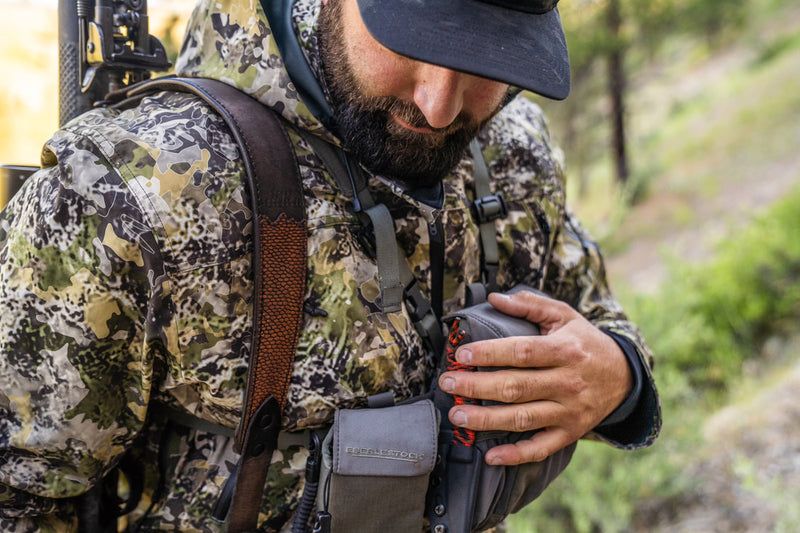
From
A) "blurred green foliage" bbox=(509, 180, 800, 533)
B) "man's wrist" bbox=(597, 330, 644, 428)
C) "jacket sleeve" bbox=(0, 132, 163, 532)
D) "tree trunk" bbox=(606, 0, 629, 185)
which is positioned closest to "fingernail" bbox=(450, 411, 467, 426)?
"man's wrist" bbox=(597, 330, 644, 428)

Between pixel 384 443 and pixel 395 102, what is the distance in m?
0.68

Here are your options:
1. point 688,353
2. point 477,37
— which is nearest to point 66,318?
point 477,37

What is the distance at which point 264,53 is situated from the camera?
4.60 ft

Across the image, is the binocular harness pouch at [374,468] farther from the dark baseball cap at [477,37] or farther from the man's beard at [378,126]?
the dark baseball cap at [477,37]

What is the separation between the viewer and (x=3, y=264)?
1209 mm

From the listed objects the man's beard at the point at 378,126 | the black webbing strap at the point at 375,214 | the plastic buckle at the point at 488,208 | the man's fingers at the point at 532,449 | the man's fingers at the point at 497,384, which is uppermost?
the man's beard at the point at 378,126

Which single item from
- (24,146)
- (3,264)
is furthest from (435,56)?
(24,146)

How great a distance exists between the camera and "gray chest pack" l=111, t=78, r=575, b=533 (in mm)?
1293

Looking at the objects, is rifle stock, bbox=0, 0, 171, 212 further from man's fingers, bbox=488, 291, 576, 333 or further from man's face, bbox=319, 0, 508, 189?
man's fingers, bbox=488, 291, 576, 333

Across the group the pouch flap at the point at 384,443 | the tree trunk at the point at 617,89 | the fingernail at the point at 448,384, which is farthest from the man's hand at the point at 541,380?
the tree trunk at the point at 617,89

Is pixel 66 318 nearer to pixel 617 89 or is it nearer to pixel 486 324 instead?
pixel 486 324

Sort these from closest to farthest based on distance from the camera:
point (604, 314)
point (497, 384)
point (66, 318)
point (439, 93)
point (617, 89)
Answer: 1. point (66, 318)
2. point (439, 93)
3. point (497, 384)
4. point (604, 314)
5. point (617, 89)

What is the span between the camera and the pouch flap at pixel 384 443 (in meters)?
1.30

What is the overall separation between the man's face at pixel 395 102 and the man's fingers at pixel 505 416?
1.64 feet
